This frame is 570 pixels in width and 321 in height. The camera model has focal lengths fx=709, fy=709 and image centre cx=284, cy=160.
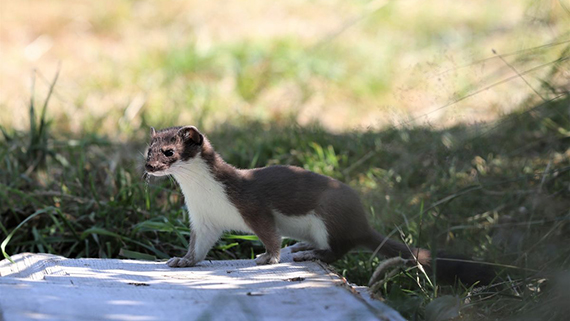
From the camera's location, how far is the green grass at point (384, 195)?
3594mm

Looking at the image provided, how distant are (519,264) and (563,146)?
1.96 m

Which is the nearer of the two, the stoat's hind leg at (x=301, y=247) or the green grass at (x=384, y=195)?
the green grass at (x=384, y=195)

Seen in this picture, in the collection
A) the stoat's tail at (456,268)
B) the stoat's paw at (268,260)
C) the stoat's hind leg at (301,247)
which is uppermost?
the stoat's paw at (268,260)

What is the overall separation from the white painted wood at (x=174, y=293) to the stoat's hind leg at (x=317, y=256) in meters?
0.09

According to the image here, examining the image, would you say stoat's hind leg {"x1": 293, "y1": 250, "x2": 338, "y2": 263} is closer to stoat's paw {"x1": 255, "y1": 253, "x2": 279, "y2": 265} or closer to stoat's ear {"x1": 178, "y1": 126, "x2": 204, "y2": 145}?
stoat's paw {"x1": 255, "y1": 253, "x2": 279, "y2": 265}

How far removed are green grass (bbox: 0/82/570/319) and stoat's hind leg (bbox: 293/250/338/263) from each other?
0.30m

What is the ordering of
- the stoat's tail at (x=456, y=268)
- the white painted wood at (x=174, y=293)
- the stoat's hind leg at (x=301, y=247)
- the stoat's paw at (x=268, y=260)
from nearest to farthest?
the white painted wood at (x=174, y=293)
the stoat's tail at (x=456, y=268)
the stoat's paw at (x=268, y=260)
the stoat's hind leg at (x=301, y=247)

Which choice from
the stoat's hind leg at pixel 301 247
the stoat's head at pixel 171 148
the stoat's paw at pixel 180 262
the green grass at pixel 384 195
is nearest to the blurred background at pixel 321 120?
the green grass at pixel 384 195

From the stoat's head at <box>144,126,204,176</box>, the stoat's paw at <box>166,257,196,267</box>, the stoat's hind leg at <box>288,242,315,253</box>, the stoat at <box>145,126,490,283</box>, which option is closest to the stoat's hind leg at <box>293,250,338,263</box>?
the stoat at <box>145,126,490,283</box>

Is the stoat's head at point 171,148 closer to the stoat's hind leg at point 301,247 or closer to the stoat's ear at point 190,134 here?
the stoat's ear at point 190,134

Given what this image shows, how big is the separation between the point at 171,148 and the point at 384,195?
5.94 ft

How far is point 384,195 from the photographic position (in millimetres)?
4816

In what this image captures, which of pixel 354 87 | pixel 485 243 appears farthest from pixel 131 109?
pixel 485 243

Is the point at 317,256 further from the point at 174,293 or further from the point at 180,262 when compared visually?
the point at 174,293
